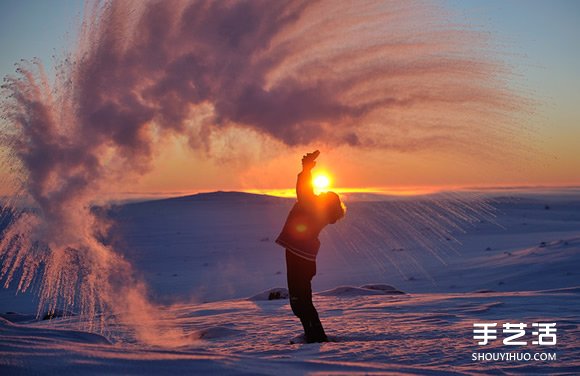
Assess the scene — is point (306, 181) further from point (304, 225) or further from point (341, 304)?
point (341, 304)

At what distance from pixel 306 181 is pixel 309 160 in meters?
0.23

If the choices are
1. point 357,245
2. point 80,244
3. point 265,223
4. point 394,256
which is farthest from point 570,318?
point 265,223

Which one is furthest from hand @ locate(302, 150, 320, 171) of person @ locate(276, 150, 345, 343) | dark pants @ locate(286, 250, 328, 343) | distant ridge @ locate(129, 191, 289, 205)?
distant ridge @ locate(129, 191, 289, 205)

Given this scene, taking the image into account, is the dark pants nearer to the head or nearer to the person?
the person

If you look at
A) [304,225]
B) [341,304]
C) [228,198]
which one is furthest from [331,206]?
[228,198]

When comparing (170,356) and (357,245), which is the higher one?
(357,245)

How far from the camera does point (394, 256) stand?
2639 cm

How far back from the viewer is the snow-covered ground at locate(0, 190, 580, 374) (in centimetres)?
446

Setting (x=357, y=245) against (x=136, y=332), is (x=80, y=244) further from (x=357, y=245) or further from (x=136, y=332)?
(x=357, y=245)

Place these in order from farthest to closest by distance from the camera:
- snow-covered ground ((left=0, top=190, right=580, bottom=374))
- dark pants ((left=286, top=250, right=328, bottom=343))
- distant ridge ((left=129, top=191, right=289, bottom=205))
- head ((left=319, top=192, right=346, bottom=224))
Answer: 1. distant ridge ((left=129, top=191, right=289, bottom=205))
2. head ((left=319, top=192, right=346, bottom=224))
3. dark pants ((left=286, top=250, right=328, bottom=343))
4. snow-covered ground ((left=0, top=190, right=580, bottom=374))

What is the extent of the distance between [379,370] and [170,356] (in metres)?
1.40

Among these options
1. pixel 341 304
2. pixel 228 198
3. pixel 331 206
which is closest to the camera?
pixel 331 206

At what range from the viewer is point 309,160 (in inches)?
280

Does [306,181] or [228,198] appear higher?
[228,198]
